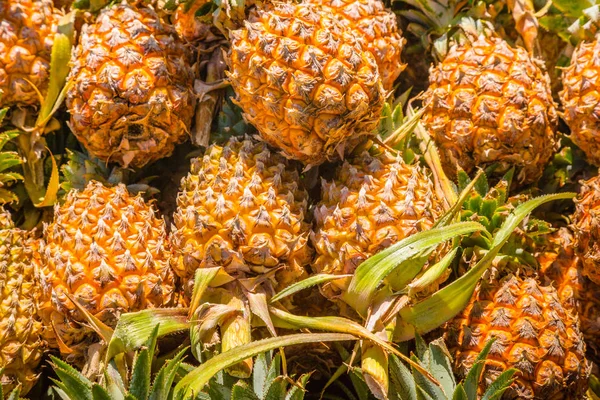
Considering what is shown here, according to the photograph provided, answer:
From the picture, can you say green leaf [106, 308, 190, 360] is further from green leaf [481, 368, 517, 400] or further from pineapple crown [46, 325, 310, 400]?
green leaf [481, 368, 517, 400]

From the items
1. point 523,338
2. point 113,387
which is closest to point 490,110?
point 523,338

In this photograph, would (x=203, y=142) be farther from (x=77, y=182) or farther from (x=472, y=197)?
(x=472, y=197)

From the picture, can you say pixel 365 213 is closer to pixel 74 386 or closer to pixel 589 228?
pixel 589 228

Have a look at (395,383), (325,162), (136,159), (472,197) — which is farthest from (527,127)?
(136,159)

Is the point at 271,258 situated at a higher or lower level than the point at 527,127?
lower

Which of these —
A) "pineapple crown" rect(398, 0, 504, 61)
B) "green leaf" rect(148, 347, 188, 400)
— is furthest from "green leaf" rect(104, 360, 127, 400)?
"pineapple crown" rect(398, 0, 504, 61)

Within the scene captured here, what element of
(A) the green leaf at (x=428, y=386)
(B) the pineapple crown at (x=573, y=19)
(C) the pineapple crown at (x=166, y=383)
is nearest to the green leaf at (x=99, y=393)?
(C) the pineapple crown at (x=166, y=383)

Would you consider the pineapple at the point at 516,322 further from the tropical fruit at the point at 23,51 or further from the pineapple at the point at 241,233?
the tropical fruit at the point at 23,51
